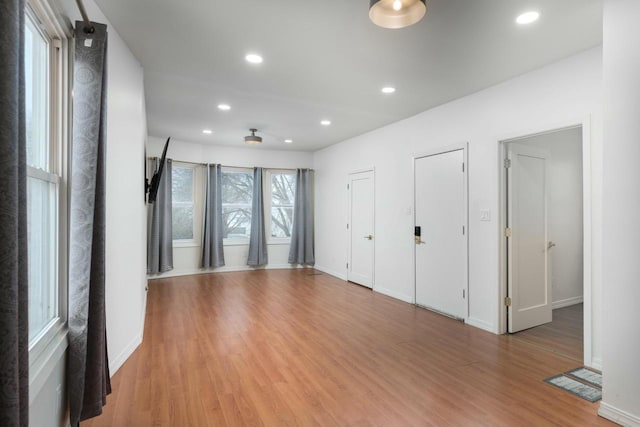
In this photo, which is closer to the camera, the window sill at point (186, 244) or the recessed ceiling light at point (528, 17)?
the recessed ceiling light at point (528, 17)

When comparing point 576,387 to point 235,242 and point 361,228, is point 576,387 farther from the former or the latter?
point 235,242

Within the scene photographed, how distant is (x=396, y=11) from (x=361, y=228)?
4.37m

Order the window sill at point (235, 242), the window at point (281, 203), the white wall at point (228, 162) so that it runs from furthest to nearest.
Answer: the window at point (281, 203)
the window sill at point (235, 242)
the white wall at point (228, 162)

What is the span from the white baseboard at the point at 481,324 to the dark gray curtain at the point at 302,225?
4269 millimetres

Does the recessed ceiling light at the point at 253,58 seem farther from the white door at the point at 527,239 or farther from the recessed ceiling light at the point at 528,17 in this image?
the white door at the point at 527,239

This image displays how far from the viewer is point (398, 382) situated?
2559 mm

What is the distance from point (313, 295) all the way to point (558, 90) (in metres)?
4.02

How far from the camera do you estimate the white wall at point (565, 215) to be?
15.1 feet

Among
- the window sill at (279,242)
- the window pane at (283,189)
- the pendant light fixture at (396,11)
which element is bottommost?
the window sill at (279,242)

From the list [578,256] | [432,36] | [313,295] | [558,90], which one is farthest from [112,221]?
[578,256]

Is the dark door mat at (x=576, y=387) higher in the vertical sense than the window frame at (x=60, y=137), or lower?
lower

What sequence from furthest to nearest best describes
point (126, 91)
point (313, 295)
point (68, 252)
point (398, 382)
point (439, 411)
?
point (313, 295), point (126, 91), point (398, 382), point (439, 411), point (68, 252)

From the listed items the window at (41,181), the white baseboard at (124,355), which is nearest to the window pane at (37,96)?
the window at (41,181)

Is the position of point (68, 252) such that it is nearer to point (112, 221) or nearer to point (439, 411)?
point (112, 221)
